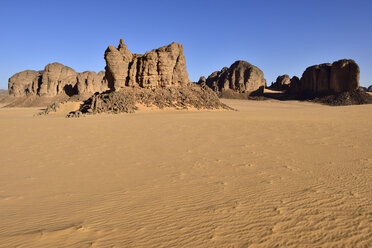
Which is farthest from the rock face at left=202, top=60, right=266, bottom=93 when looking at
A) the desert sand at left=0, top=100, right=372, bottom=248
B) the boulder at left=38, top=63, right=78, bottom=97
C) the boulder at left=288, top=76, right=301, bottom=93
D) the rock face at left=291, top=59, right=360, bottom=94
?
the desert sand at left=0, top=100, right=372, bottom=248

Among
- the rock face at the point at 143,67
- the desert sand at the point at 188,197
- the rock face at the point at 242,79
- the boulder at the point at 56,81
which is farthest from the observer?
the rock face at the point at 242,79

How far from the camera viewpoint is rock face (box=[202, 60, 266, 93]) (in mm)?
60938

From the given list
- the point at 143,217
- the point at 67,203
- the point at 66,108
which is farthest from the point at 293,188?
the point at 66,108

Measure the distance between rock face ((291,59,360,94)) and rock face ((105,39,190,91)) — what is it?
38492 mm

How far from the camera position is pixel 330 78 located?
162 ft

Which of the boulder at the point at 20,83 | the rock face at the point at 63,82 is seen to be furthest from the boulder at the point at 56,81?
the boulder at the point at 20,83

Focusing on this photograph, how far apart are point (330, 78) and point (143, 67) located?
44.6 metres

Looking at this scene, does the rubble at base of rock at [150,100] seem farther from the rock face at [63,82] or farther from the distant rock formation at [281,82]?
the distant rock formation at [281,82]

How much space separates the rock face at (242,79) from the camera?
2399 inches

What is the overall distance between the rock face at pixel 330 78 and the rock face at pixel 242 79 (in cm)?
973

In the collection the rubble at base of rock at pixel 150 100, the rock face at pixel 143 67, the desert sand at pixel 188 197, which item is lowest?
the desert sand at pixel 188 197

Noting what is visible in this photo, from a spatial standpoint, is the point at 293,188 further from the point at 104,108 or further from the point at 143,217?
the point at 104,108

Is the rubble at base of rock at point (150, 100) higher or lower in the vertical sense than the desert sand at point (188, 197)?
higher

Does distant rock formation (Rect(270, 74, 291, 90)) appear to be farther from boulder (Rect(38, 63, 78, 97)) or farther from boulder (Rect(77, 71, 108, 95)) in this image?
boulder (Rect(38, 63, 78, 97))
